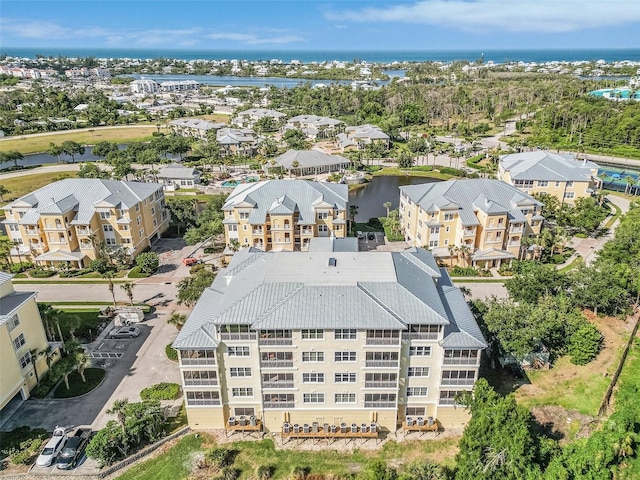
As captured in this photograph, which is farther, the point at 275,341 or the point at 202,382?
the point at 202,382

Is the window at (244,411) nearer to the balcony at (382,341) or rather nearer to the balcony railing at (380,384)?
the balcony railing at (380,384)

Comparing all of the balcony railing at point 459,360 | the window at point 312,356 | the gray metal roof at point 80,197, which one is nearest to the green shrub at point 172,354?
the window at point 312,356

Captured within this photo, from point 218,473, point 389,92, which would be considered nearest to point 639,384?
point 218,473

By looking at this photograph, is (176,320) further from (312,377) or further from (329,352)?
(329,352)

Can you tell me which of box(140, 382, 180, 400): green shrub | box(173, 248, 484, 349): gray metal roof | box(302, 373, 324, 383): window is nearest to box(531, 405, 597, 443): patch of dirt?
box(173, 248, 484, 349): gray metal roof

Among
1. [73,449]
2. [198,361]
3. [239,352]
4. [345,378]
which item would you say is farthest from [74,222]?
[345,378]

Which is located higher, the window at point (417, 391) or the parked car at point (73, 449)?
the window at point (417, 391)

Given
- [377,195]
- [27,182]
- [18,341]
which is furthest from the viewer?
[27,182]
